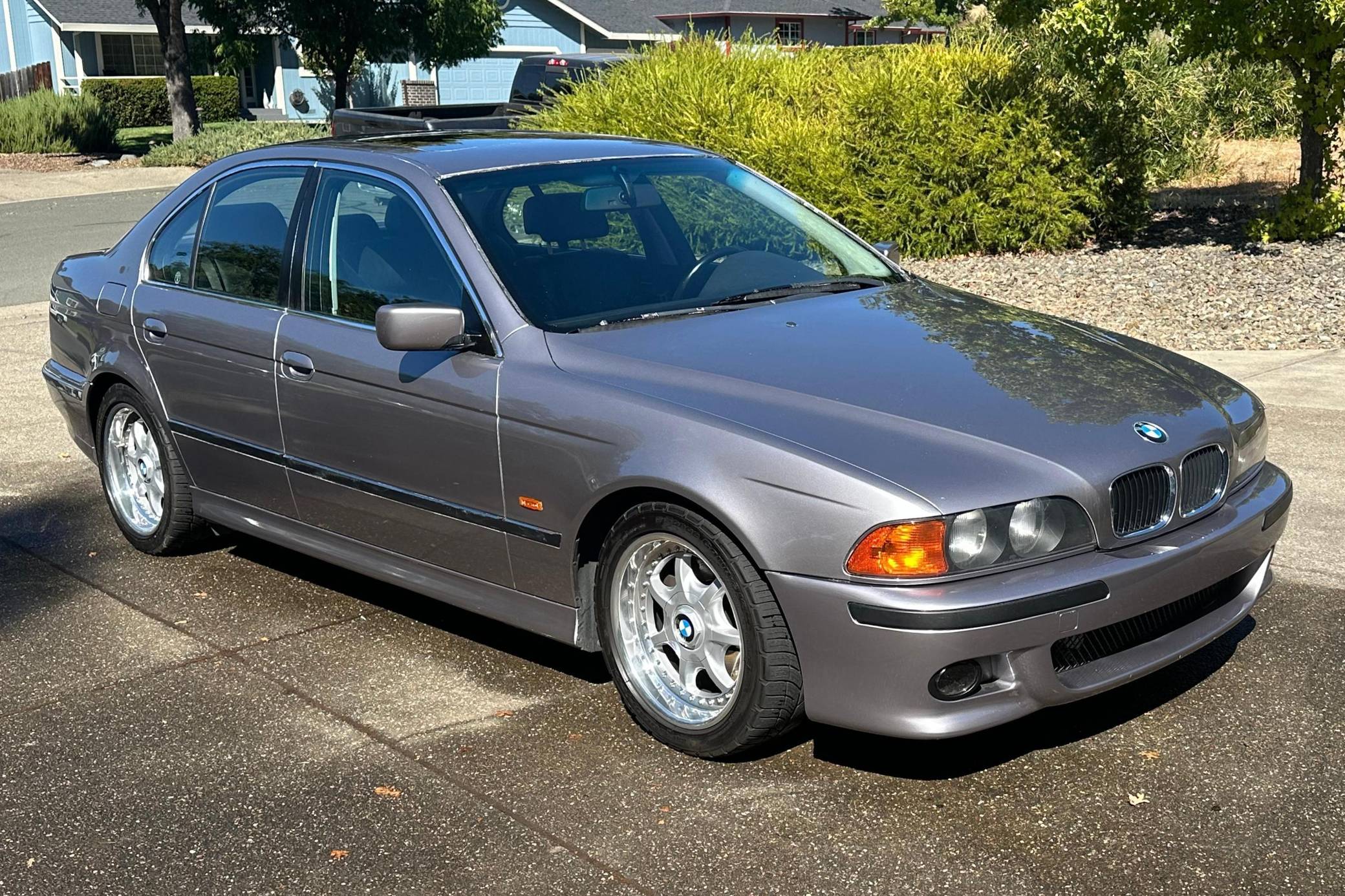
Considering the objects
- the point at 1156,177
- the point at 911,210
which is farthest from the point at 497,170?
the point at 1156,177

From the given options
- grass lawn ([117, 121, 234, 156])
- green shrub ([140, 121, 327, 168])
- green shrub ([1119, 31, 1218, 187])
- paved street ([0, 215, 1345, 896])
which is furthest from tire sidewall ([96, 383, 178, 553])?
grass lawn ([117, 121, 234, 156])

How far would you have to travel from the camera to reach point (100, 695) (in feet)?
16.0

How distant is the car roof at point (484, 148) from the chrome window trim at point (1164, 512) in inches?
93.7

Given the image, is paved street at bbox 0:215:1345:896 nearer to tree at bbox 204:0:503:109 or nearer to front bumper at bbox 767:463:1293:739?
front bumper at bbox 767:463:1293:739

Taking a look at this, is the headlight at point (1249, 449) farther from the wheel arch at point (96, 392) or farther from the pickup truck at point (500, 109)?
the pickup truck at point (500, 109)

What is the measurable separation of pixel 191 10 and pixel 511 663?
4312 centimetres

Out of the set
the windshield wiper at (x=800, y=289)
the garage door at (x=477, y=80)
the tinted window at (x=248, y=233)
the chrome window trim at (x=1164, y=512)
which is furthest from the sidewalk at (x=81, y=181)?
the chrome window trim at (x=1164, y=512)

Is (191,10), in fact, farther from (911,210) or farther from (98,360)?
(98,360)

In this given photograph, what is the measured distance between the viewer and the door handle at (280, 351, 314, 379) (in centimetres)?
514

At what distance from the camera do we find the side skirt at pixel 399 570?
4.59m

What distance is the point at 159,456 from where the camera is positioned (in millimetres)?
6109

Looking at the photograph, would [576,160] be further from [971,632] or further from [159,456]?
[971,632]

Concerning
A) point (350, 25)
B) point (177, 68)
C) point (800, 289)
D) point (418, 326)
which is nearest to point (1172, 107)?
point (800, 289)

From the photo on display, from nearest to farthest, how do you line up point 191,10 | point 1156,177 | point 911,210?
point 911,210 → point 1156,177 → point 191,10
